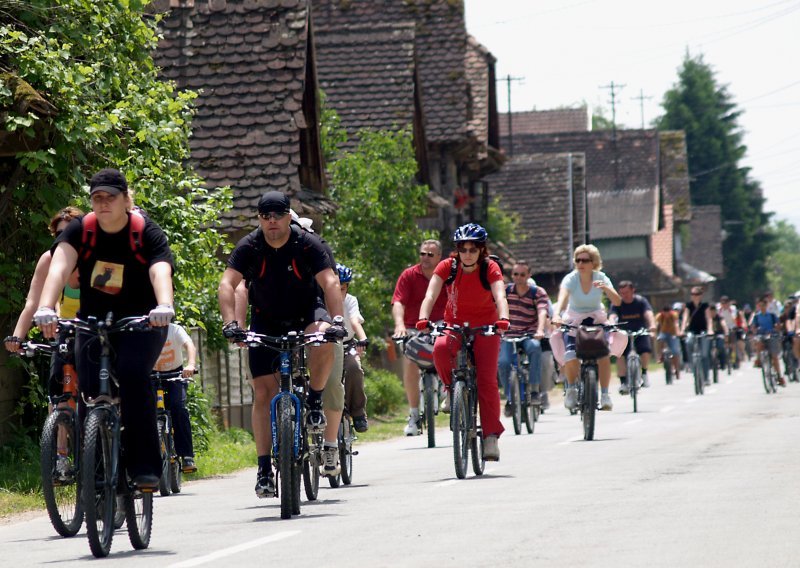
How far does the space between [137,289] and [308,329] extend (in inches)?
79.7

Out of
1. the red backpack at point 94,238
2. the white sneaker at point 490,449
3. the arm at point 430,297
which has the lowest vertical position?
the white sneaker at point 490,449

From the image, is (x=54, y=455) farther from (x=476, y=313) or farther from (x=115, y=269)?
(x=476, y=313)

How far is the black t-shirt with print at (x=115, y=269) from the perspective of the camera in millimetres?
8961

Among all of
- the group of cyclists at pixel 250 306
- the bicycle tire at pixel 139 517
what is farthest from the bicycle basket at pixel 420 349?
the bicycle tire at pixel 139 517

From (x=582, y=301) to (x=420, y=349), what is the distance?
193 cm

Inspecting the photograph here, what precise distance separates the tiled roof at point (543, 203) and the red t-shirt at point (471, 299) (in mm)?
46175

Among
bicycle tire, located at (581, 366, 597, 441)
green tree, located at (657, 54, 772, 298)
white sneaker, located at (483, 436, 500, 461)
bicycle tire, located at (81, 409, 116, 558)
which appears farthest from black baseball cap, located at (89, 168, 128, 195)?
green tree, located at (657, 54, 772, 298)

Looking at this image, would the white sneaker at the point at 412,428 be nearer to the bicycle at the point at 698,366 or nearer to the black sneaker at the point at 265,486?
the black sneaker at the point at 265,486

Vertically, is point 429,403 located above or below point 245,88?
below

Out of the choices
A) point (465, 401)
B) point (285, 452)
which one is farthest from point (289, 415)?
point (465, 401)

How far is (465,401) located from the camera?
13.3m

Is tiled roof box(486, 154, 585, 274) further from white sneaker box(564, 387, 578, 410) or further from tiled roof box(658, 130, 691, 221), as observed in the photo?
white sneaker box(564, 387, 578, 410)

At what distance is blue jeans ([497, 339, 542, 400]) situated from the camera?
64.3 feet

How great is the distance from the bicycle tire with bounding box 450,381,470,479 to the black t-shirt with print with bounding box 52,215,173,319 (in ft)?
A: 14.5
